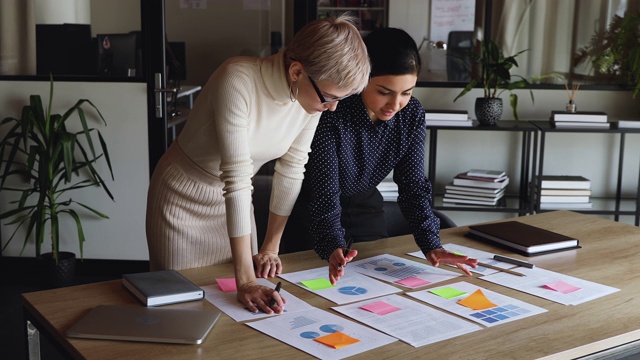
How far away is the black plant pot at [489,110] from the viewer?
14.0ft

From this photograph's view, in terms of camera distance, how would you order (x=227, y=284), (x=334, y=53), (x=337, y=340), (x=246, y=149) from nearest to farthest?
(x=337, y=340) < (x=334, y=53) < (x=246, y=149) < (x=227, y=284)

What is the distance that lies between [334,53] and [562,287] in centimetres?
93

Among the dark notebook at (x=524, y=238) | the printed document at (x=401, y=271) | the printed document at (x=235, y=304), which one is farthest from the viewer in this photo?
the dark notebook at (x=524, y=238)

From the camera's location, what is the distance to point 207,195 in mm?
2289

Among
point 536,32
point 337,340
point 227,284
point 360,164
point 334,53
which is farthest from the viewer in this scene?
point 536,32

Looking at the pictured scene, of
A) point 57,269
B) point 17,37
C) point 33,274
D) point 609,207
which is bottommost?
point 33,274

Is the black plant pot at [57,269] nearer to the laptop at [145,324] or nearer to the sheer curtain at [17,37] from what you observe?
the sheer curtain at [17,37]

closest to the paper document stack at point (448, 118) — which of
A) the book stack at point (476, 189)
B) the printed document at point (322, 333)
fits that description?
the book stack at point (476, 189)

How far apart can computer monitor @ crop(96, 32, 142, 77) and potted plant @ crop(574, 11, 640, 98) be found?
8.59ft

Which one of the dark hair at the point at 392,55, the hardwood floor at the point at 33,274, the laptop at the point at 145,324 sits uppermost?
the dark hair at the point at 392,55

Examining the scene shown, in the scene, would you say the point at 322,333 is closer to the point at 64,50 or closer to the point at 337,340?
the point at 337,340

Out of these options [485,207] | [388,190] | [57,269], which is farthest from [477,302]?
[57,269]

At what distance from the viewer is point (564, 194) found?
4.30 metres

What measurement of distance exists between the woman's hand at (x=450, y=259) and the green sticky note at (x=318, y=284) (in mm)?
374
